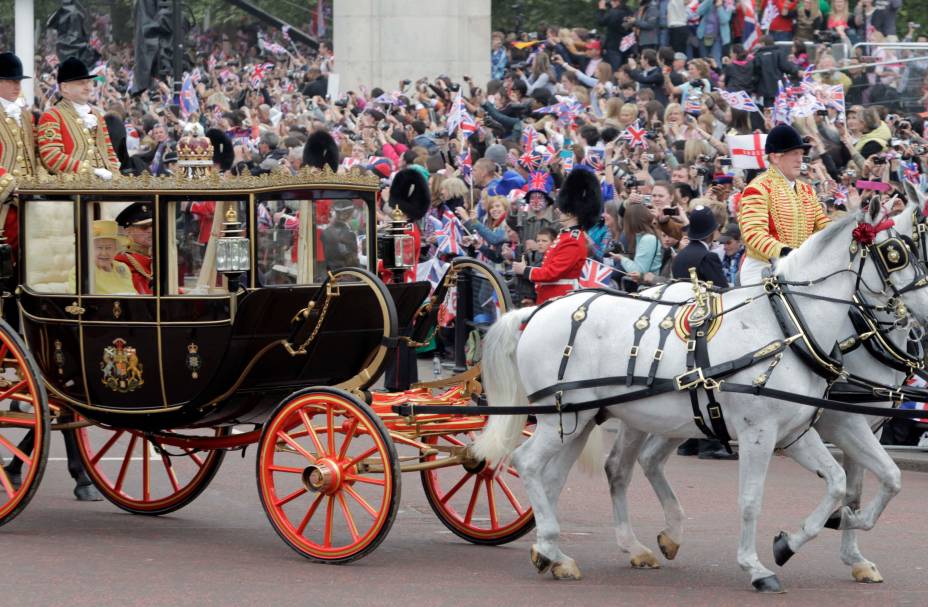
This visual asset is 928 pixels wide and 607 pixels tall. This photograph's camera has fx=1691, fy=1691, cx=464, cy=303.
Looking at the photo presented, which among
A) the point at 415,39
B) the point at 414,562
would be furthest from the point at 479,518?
the point at 415,39

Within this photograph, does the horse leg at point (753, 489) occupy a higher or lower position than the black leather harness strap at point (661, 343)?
lower

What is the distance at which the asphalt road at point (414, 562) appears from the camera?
7742 mm

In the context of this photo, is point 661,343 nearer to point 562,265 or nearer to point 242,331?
point 242,331

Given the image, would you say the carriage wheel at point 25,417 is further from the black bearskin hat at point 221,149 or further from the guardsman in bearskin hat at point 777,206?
the guardsman in bearskin hat at point 777,206

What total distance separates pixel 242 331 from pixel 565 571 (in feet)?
6.90

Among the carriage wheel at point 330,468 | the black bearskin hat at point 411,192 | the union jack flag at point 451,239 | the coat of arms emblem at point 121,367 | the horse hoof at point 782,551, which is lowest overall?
→ the horse hoof at point 782,551

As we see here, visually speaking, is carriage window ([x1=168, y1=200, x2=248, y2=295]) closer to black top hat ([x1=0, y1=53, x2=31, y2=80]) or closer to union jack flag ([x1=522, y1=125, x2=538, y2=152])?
black top hat ([x1=0, y1=53, x2=31, y2=80])

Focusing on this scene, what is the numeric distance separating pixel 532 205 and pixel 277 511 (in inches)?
282

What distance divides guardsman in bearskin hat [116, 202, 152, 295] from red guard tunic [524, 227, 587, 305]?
4492mm

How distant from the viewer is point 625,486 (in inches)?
344

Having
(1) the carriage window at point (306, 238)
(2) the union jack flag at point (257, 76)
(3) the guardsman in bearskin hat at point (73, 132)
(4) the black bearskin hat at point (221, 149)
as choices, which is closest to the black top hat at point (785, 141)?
(1) the carriage window at point (306, 238)

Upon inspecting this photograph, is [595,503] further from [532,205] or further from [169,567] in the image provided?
[532,205]

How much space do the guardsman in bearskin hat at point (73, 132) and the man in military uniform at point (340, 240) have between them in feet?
5.02

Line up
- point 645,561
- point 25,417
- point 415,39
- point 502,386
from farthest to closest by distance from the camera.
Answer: point 415,39, point 25,417, point 502,386, point 645,561
